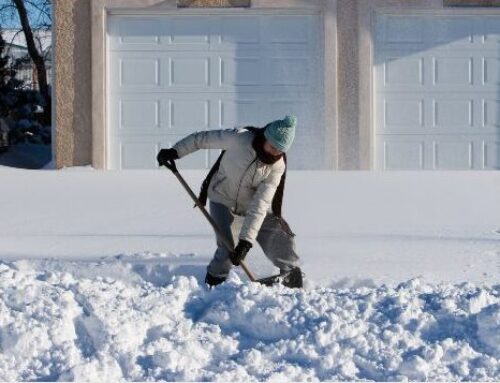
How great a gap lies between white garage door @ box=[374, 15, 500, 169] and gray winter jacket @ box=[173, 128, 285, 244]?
7.68 meters

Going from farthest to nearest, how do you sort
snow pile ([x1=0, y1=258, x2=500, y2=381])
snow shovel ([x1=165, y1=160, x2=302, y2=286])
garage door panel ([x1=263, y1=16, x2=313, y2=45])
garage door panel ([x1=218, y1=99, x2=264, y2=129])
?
garage door panel ([x1=218, y1=99, x2=264, y2=129])
garage door panel ([x1=263, y1=16, x2=313, y2=45])
snow shovel ([x1=165, y1=160, x2=302, y2=286])
snow pile ([x1=0, y1=258, x2=500, y2=381])

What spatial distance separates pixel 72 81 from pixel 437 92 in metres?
5.26

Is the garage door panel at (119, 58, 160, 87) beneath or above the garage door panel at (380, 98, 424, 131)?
above

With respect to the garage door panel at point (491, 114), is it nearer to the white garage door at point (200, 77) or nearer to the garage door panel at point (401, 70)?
the garage door panel at point (401, 70)

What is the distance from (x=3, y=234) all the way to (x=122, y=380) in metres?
5.19

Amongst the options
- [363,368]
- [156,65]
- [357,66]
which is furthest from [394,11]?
[363,368]

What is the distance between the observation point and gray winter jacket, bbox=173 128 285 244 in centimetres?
698

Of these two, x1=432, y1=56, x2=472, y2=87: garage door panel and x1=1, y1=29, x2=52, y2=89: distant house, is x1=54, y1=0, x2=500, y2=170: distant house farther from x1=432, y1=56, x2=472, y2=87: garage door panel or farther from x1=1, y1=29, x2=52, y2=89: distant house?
x1=1, y1=29, x2=52, y2=89: distant house


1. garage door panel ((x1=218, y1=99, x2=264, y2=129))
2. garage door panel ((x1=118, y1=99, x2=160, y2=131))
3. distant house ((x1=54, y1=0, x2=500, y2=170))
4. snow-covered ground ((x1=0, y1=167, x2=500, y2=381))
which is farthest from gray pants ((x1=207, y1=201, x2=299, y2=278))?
garage door panel ((x1=118, y1=99, x2=160, y2=131))

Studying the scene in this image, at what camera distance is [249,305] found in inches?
238

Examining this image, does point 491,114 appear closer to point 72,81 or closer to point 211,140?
point 72,81

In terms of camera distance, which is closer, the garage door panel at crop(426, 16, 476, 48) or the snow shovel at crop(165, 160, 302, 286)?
the snow shovel at crop(165, 160, 302, 286)

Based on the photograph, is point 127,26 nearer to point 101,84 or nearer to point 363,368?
point 101,84

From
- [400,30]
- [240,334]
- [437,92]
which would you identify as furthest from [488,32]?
[240,334]
